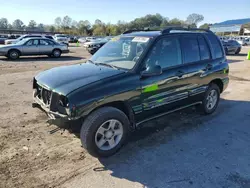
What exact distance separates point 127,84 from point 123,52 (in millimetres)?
946

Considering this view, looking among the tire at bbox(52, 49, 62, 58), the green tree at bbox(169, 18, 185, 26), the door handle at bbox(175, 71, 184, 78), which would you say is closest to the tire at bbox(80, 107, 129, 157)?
the door handle at bbox(175, 71, 184, 78)

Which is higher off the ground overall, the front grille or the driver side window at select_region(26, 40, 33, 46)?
the driver side window at select_region(26, 40, 33, 46)

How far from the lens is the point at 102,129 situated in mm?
3584

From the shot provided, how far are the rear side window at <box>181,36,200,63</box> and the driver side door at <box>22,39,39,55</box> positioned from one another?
15006mm

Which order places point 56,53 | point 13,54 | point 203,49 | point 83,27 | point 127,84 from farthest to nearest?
point 83,27, point 56,53, point 13,54, point 203,49, point 127,84

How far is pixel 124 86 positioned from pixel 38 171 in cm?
173

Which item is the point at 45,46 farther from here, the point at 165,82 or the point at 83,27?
the point at 83,27

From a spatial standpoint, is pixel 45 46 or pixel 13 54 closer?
pixel 13 54

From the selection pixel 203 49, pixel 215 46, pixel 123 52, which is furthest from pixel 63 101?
Answer: pixel 215 46

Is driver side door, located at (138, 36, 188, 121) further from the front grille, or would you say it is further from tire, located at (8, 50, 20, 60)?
tire, located at (8, 50, 20, 60)

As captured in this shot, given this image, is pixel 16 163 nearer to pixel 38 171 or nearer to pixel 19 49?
pixel 38 171

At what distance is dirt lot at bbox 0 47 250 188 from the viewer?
3.16m

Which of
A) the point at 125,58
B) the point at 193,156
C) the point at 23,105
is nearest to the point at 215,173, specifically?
the point at 193,156

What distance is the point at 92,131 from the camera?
3377 millimetres
